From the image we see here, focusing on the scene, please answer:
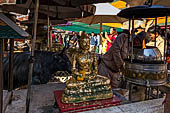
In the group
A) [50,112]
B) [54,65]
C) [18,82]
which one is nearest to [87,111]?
[50,112]

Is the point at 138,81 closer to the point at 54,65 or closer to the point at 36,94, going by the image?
the point at 36,94

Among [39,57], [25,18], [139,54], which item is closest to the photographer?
[139,54]

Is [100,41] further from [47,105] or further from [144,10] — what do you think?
[47,105]

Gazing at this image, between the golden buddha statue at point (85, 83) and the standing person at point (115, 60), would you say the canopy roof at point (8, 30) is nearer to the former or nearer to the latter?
the golden buddha statue at point (85, 83)

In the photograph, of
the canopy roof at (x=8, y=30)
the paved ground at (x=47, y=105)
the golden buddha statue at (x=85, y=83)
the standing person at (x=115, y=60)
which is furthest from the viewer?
the standing person at (x=115, y=60)

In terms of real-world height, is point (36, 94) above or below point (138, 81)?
below

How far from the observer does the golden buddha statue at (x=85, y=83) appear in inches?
77.0

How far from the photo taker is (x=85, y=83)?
81.7 inches

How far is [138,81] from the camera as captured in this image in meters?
2.10

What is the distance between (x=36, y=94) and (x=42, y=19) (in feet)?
9.95

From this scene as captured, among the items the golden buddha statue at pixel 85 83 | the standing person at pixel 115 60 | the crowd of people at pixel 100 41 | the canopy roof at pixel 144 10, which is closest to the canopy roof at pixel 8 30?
the golden buddha statue at pixel 85 83

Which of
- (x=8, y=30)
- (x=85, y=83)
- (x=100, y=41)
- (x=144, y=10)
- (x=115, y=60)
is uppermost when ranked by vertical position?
(x=144, y=10)

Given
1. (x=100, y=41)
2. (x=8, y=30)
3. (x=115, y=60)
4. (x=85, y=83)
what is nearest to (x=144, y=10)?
(x=85, y=83)

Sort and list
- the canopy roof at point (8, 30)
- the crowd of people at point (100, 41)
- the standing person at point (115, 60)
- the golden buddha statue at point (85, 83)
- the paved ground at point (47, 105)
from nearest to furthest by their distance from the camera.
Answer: the canopy roof at point (8, 30) → the paved ground at point (47, 105) → the golden buddha statue at point (85, 83) → the standing person at point (115, 60) → the crowd of people at point (100, 41)
